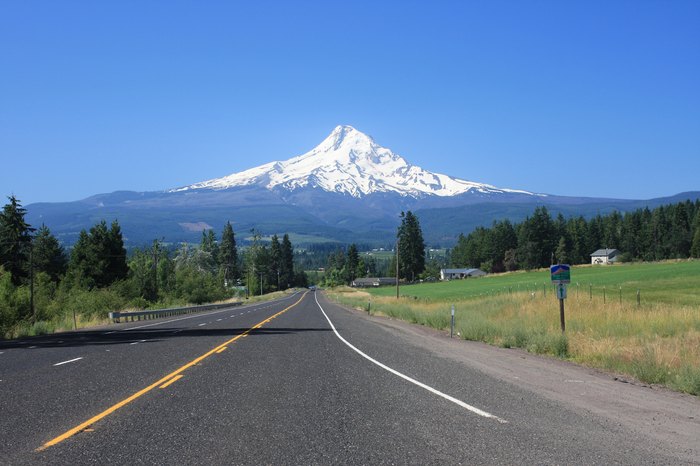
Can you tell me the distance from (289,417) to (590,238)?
555ft

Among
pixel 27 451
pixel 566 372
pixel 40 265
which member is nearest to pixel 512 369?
pixel 566 372

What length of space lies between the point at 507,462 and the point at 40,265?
8728 centimetres

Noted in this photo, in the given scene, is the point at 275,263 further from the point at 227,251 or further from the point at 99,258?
the point at 99,258

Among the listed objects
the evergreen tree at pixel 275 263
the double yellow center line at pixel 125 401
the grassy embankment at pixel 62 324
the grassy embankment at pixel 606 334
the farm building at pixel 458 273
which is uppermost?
the double yellow center line at pixel 125 401

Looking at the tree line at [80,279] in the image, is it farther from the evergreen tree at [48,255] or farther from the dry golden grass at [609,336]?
the dry golden grass at [609,336]

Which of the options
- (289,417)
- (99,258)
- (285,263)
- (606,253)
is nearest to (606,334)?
(289,417)

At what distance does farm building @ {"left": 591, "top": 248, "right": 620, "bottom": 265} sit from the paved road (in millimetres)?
147646

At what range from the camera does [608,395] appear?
35.0 ft

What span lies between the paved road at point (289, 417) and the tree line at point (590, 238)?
13776 cm

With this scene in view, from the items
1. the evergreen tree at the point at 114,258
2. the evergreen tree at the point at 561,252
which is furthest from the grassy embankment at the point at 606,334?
the evergreen tree at the point at 561,252

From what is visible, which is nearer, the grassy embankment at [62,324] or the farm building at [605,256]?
the grassy embankment at [62,324]

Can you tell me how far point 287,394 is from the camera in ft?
33.9

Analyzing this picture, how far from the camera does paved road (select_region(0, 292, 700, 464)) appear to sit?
6562mm

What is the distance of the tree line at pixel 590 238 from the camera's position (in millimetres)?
145625
